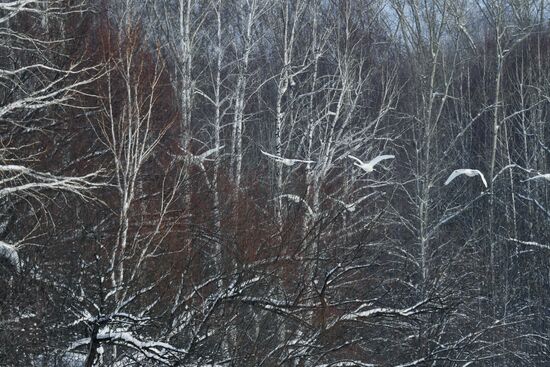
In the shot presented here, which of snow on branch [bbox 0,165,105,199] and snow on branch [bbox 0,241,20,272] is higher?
snow on branch [bbox 0,165,105,199]

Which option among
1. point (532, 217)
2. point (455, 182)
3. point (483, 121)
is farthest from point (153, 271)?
point (483, 121)

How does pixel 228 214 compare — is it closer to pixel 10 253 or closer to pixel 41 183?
pixel 41 183

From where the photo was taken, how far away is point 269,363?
10359 millimetres

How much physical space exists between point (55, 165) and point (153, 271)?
4.06 meters

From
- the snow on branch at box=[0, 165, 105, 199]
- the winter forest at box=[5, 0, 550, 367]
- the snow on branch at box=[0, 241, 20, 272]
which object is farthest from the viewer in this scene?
the winter forest at box=[5, 0, 550, 367]

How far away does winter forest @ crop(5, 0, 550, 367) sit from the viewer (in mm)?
9453

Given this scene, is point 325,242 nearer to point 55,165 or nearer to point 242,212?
point 242,212

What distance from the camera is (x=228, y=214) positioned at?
584 inches

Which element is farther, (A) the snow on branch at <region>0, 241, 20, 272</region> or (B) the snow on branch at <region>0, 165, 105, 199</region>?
(A) the snow on branch at <region>0, 241, 20, 272</region>

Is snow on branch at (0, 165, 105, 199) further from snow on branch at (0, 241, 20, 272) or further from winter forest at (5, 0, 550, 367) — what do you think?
snow on branch at (0, 241, 20, 272)

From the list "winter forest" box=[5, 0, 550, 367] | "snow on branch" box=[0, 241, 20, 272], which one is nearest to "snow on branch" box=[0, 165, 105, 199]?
"winter forest" box=[5, 0, 550, 367]

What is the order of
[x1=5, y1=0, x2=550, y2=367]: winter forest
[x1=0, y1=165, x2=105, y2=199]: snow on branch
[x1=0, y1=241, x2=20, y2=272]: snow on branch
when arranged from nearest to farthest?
1. [x1=0, y1=165, x2=105, y2=199]: snow on branch
2. [x1=0, y1=241, x2=20, y2=272]: snow on branch
3. [x1=5, y1=0, x2=550, y2=367]: winter forest

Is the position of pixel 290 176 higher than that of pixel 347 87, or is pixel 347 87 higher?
pixel 347 87

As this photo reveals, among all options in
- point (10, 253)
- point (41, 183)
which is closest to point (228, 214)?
point (41, 183)
